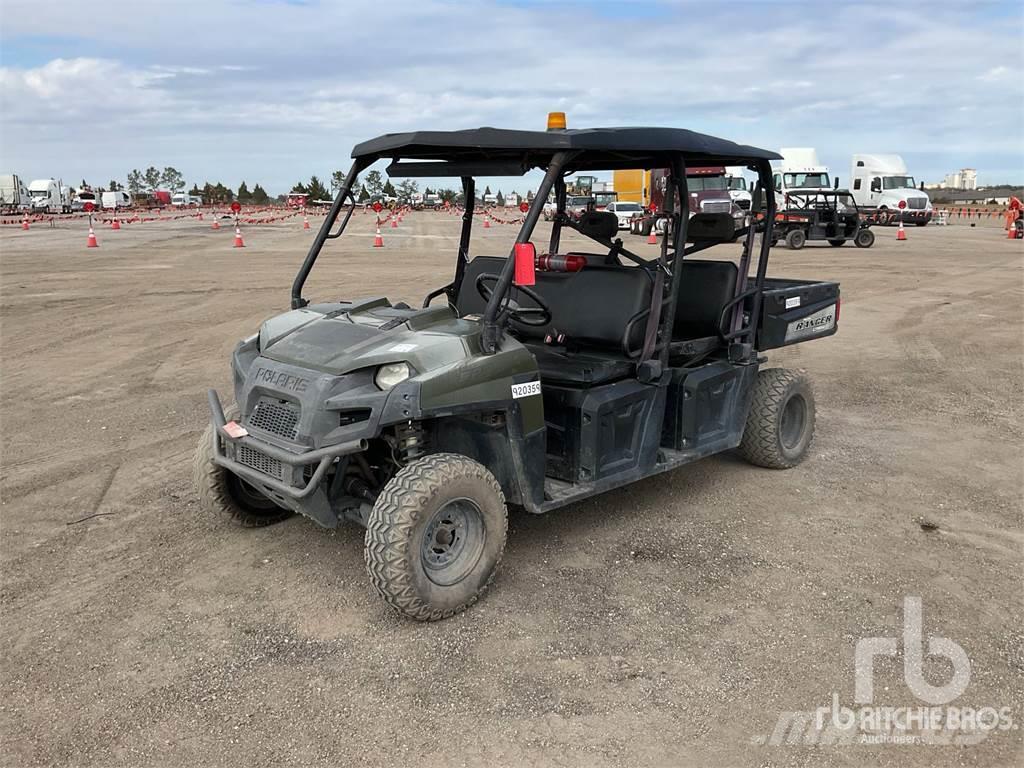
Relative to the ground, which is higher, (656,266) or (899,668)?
(656,266)

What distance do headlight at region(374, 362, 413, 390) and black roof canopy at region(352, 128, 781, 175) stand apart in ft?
3.47

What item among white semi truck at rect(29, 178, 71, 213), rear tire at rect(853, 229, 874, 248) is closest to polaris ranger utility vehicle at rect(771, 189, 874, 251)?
rear tire at rect(853, 229, 874, 248)

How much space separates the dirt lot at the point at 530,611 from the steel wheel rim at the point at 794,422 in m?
0.20

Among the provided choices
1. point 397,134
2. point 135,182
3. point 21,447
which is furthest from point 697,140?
point 135,182

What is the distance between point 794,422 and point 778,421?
1.27 feet

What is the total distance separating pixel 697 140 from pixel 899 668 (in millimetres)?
2596

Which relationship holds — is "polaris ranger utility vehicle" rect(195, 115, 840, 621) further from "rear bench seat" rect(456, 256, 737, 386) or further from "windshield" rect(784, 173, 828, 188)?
"windshield" rect(784, 173, 828, 188)

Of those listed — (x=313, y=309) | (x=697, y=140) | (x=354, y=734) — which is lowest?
(x=354, y=734)

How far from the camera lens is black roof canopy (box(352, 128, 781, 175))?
12.6 feet

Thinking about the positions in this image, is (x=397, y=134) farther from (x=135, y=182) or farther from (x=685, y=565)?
(x=135, y=182)

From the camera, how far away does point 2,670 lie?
10.9 feet

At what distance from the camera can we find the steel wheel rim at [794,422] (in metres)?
5.71

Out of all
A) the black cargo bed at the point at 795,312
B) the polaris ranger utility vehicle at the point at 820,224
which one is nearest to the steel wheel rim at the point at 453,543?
the black cargo bed at the point at 795,312

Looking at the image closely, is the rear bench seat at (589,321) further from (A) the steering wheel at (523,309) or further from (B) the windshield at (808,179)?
(B) the windshield at (808,179)
